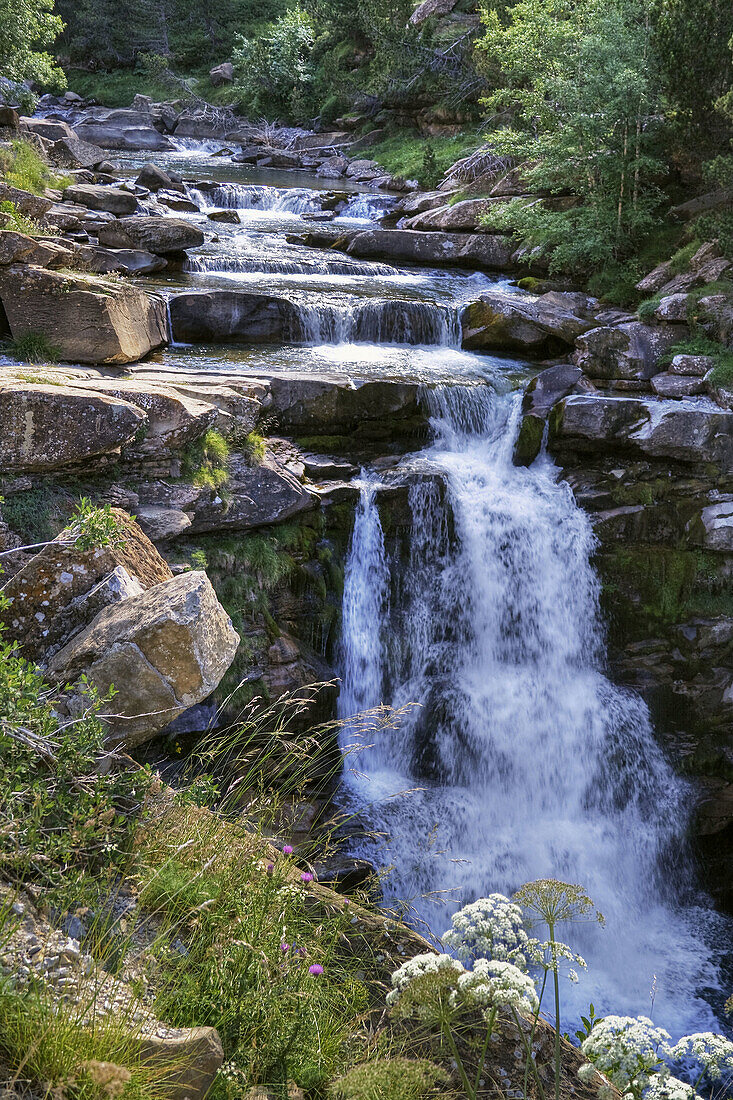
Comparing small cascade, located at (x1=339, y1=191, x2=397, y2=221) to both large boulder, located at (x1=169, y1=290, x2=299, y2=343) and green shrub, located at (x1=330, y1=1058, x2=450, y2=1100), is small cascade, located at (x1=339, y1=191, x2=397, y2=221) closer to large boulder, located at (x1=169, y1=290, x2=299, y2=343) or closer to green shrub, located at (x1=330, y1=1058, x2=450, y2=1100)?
large boulder, located at (x1=169, y1=290, x2=299, y2=343)

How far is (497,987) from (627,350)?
354 inches

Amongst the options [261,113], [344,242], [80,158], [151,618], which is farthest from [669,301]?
[261,113]

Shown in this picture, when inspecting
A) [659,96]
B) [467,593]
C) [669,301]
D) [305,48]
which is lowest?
[467,593]

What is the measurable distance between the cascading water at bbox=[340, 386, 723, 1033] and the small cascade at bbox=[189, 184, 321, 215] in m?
11.9

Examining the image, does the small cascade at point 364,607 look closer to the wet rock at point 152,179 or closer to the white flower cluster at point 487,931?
the white flower cluster at point 487,931

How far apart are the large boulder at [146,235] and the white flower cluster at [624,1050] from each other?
11464mm

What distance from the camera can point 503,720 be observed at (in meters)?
7.39

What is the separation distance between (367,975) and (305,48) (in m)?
37.5

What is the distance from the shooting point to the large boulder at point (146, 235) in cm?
1140

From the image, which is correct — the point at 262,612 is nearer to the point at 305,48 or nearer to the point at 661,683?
the point at 661,683

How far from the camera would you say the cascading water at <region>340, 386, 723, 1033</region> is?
6.52 m

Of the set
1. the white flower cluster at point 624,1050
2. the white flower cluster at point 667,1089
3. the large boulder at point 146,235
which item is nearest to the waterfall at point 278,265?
the large boulder at point 146,235

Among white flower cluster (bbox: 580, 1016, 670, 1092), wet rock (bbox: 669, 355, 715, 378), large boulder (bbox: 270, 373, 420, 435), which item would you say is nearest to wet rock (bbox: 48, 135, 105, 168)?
large boulder (bbox: 270, 373, 420, 435)

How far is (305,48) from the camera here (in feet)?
107
